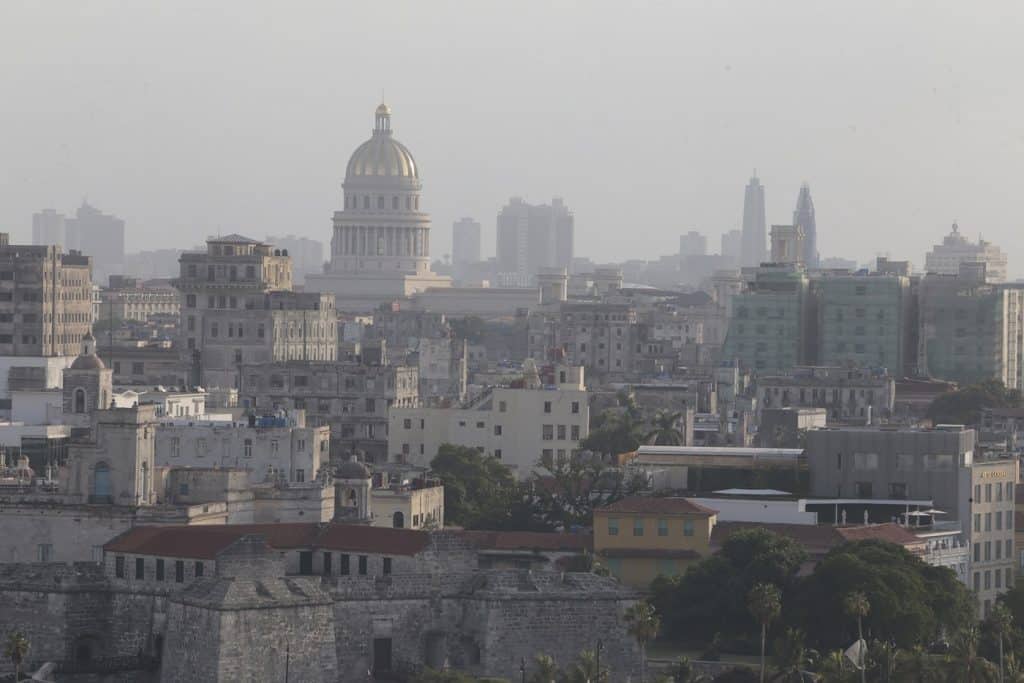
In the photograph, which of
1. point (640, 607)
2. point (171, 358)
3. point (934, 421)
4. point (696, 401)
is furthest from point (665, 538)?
point (171, 358)

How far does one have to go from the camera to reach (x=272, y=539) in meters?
90.8

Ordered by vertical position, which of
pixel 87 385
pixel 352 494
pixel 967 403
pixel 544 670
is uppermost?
pixel 87 385

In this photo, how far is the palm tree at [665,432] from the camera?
5320 inches

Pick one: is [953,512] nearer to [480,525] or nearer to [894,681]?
[480,525]

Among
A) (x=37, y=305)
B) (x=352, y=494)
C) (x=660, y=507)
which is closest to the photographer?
(x=660, y=507)

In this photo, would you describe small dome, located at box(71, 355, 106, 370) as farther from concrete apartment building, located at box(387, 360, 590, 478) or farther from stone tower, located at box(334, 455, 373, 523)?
stone tower, located at box(334, 455, 373, 523)

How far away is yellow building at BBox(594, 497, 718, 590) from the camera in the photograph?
320 feet

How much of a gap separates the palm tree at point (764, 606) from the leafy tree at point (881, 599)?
1617 mm

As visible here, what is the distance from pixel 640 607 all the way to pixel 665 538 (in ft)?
44.6

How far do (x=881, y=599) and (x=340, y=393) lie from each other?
7096cm

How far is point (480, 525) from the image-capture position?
108 m

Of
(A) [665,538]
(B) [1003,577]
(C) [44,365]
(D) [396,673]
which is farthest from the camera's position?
(C) [44,365]

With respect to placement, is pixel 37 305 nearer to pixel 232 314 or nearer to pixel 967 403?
pixel 232 314

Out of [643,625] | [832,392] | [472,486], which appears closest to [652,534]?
[643,625]
